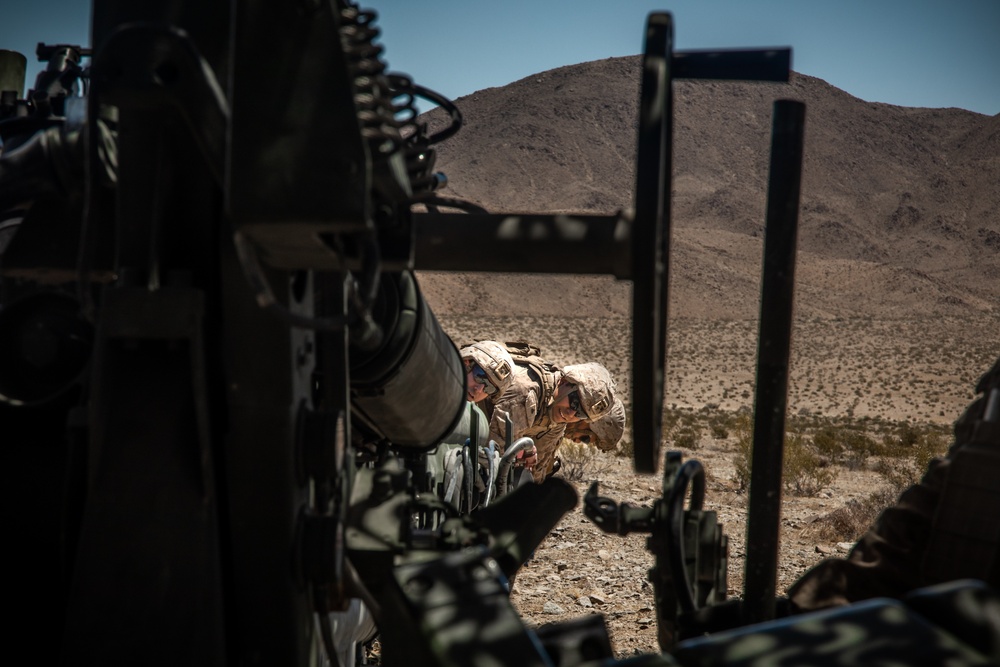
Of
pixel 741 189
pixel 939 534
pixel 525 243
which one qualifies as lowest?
pixel 939 534

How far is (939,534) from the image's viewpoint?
88.3 inches

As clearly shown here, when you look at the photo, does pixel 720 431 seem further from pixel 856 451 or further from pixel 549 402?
pixel 549 402

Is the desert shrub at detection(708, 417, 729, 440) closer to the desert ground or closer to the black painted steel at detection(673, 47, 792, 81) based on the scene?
the desert ground

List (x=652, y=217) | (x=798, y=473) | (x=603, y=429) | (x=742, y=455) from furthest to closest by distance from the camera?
(x=742, y=455) → (x=798, y=473) → (x=603, y=429) → (x=652, y=217)

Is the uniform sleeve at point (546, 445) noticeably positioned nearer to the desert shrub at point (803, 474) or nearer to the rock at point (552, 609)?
the desert shrub at point (803, 474)

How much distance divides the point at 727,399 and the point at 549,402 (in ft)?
71.8

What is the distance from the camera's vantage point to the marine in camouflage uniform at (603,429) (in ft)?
37.6

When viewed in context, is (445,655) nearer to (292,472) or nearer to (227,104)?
(292,472)

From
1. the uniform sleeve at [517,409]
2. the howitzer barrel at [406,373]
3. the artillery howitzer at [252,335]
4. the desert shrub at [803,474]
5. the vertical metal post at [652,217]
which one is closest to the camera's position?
the artillery howitzer at [252,335]

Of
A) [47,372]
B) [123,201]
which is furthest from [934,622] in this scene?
[47,372]

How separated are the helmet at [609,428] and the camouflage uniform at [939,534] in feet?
29.5

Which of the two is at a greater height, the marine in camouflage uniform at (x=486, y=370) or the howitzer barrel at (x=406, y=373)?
the howitzer barrel at (x=406, y=373)

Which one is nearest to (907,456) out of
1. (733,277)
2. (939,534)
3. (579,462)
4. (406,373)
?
(579,462)

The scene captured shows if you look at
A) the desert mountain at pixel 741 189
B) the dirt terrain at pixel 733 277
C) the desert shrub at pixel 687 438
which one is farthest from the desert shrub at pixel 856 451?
the desert mountain at pixel 741 189
